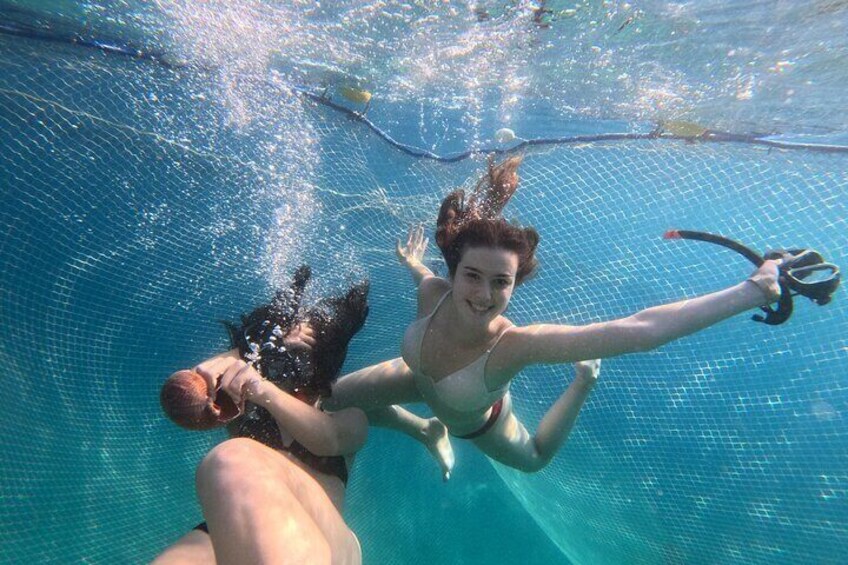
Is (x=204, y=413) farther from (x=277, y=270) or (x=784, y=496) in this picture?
(x=784, y=496)

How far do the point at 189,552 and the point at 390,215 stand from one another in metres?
4.48

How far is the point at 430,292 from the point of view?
390 centimetres

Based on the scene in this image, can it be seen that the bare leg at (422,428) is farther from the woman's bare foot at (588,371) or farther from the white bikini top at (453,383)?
the woman's bare foot at (588,371)

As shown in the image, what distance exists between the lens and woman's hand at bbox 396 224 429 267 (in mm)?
4925

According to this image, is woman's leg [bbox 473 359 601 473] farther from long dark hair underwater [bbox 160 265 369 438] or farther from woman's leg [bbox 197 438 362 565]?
woman's leg [bbox 197 438 362 565]

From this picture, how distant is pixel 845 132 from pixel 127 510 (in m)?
13.1

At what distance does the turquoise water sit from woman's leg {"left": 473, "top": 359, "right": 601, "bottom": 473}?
84.2 inches

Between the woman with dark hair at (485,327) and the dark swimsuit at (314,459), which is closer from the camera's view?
the woman with dark hair at (485,327)

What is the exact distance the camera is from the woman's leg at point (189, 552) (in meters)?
2.27

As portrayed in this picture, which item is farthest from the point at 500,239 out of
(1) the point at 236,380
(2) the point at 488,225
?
(1) the point at 236,380

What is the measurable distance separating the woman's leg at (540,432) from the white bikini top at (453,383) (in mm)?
749

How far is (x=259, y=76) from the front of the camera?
26.7 ft

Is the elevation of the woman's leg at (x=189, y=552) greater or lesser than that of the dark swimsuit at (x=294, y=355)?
lesser

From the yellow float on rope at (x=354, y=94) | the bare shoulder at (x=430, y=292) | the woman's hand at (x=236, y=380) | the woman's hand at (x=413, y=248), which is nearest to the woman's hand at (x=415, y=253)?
the woman's hand at (x=413, y=248)
